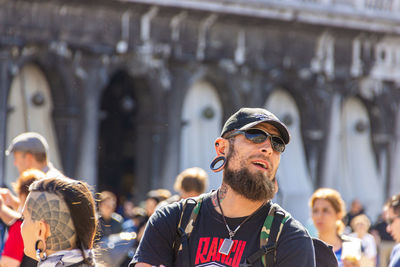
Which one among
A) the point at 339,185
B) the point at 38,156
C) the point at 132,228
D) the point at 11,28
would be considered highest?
the point at 11,28

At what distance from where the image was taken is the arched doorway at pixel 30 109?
14.4 m

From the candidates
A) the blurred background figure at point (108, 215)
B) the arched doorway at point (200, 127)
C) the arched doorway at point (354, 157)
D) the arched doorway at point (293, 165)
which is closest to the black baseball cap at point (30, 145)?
the blurred background figure at point (108, 215)

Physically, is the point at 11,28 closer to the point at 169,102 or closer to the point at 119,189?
the point at 169,102

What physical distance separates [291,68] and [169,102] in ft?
10.4

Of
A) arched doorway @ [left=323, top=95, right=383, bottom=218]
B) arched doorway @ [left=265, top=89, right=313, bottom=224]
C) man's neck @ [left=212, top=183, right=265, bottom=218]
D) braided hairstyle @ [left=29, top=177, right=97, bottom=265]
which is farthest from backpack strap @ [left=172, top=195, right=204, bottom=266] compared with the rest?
arched doorway @ [left=323, top=95, right=383, bottom=218]

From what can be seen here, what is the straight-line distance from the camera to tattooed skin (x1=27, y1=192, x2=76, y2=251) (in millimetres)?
3381

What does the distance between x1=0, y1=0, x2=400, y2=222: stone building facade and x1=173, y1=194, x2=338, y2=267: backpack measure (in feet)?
35.9

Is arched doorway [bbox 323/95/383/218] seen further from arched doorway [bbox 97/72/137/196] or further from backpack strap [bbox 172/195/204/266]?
backpack strap [bbox 172/195/204/266]

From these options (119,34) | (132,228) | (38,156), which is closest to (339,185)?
(119,34)

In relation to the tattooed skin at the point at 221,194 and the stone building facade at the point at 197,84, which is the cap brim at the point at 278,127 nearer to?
the tattooed skin at the point at 221,194

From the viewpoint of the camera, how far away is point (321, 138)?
1955 cm

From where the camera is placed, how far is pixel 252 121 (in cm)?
338

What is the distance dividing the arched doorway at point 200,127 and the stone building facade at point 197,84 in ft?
0.08

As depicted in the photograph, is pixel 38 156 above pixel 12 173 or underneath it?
above
